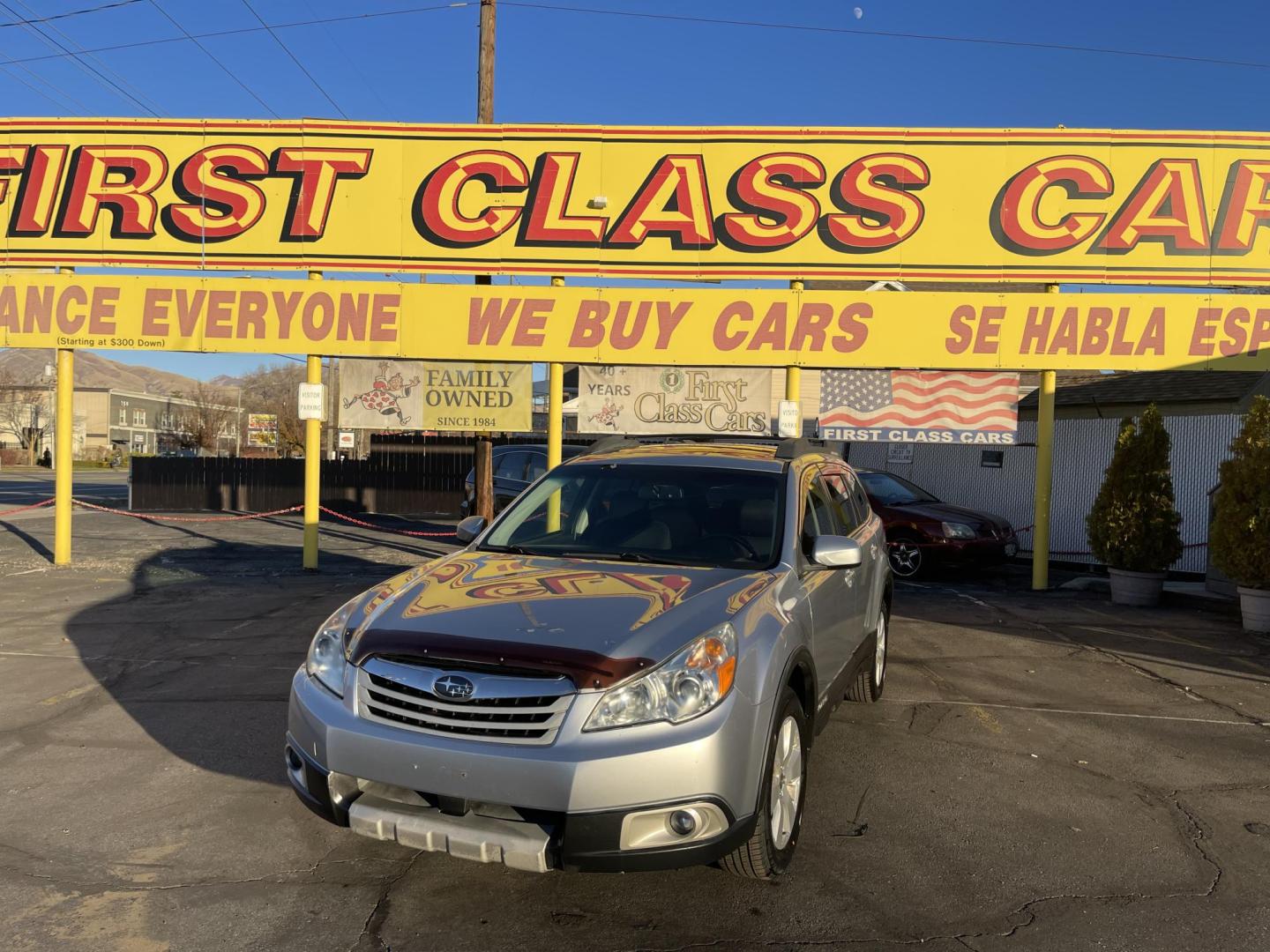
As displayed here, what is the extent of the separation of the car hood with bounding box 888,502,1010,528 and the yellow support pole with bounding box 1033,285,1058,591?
36.3 inches

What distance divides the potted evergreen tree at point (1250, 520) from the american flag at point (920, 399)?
12.7 feet

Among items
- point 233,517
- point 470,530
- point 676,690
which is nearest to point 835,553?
point 676,690

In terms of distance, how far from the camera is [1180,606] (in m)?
11.3

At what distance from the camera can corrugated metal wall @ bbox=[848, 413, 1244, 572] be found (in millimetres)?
14219

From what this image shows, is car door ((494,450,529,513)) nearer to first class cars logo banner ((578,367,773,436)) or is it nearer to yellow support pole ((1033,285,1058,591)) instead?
first class cars logo banner ((578,367,773,436))

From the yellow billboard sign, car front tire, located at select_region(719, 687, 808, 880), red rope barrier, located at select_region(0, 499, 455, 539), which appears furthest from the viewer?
red rope barrier, located at select_region(0, 499, 455, 539)

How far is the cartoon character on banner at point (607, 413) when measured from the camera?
14.8m

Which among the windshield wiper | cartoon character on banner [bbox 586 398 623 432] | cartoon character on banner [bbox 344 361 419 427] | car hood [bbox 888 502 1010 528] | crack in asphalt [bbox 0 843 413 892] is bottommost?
crack in asphalt [bbox 0 843 413 892]

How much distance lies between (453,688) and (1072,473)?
14397 mm

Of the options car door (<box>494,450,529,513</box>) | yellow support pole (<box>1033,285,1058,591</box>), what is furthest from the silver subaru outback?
car door (<box>494,450,529,513</box>)

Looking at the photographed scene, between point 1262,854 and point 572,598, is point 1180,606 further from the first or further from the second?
point 572,598

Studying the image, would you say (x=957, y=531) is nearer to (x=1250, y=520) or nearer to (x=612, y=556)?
(x=1250, y=520)

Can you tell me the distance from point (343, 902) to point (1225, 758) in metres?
4.81

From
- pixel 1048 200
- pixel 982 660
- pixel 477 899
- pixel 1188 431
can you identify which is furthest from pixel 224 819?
pixel 1188 431
